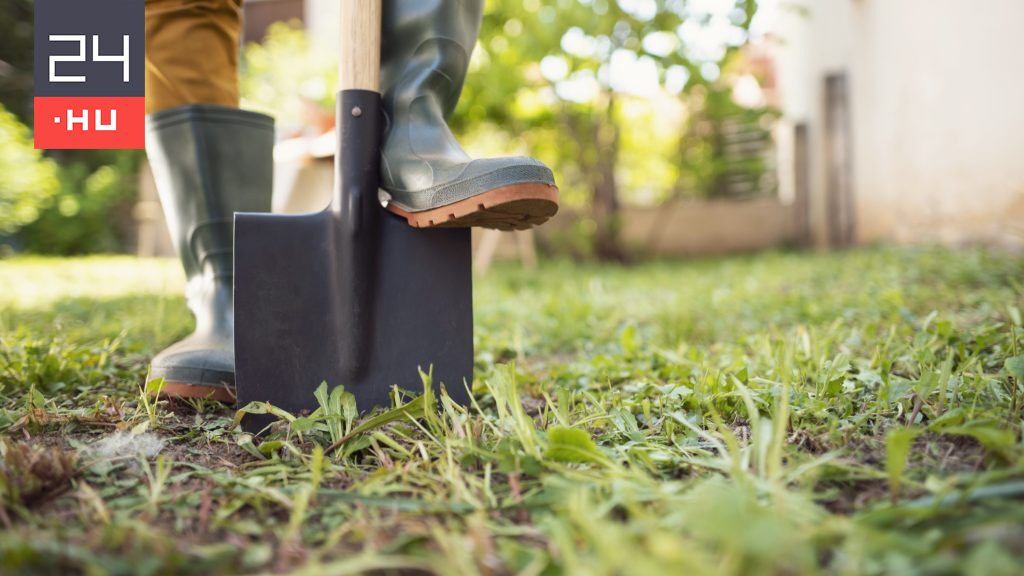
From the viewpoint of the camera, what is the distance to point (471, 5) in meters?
1.17

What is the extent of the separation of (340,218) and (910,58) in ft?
13.5

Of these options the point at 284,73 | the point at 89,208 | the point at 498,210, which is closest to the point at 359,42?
the point at 498,210

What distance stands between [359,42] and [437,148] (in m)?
0.21

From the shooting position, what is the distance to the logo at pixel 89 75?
140 cm

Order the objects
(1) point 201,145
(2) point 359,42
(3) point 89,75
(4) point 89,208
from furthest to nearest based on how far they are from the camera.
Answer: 1. (4) point 89,208
2. (3) point 89,75
3. (1) point 201,145
4. (2) point 359,42

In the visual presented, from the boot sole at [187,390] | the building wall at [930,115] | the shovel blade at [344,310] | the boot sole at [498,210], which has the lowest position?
the boot sole at [187,390]

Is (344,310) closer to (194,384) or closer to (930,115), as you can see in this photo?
(194,384)

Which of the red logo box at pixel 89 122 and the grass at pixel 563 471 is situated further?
the red logo box at pixel 89 122

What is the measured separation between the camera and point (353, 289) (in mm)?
1027

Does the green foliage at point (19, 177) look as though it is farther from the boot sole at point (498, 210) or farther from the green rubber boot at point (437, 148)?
the boot sole at point (498, 210)

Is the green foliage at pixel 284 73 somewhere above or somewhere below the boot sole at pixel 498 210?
above

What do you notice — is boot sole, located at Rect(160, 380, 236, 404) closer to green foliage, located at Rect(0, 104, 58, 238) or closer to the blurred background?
the blurred background

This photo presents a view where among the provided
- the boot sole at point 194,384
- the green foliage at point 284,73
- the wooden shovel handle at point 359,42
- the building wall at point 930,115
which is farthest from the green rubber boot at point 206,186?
the green foliage at point 284,73

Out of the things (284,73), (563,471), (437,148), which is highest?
(284,73)
